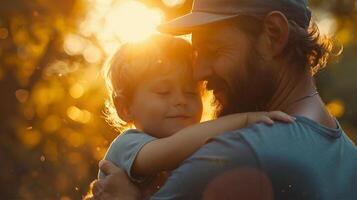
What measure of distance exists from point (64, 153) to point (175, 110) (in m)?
9.59

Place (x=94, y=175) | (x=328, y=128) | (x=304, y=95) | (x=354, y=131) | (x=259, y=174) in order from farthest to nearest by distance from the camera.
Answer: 1. (x=354, y=131)
2. (x=94, y=175)
3. (x=304, y=95)
4. (x=328, y=128)
5. (x=259, y=174)

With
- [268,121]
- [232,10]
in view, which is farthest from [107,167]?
[268,121]

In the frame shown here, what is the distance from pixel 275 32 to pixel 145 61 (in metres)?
0.77

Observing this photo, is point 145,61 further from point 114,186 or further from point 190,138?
point 190,138

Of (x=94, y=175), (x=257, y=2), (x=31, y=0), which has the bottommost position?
(x=94, y=175)

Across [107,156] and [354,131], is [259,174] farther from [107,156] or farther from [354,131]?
[354,131]

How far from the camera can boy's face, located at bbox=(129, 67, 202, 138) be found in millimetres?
3613

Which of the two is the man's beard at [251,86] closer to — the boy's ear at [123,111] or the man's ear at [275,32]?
the man's ear at [275,32]

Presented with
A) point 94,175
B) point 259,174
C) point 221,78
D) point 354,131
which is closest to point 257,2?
point 221,78

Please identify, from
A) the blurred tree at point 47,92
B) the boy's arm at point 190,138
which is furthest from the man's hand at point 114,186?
the blurred tree at point 47,92

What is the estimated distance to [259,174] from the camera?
2.55 metres

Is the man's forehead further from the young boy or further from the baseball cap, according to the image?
the young boy

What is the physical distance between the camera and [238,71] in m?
3.07

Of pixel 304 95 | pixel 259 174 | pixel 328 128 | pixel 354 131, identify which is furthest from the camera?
pixel 354 131
